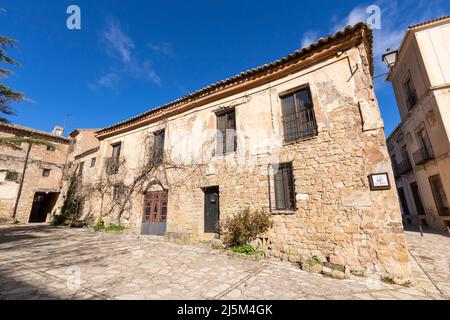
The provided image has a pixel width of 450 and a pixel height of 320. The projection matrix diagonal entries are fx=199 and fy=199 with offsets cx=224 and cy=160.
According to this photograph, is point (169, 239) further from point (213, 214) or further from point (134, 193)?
point (134, 193)

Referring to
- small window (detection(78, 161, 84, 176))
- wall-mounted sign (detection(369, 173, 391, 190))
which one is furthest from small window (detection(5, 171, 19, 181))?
wall-mounted sign (detection(369, 173, 391, 190))

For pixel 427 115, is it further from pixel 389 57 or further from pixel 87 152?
pixel 87 152

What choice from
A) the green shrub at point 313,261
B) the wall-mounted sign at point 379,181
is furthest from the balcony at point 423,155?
the green shrub at point 313,261

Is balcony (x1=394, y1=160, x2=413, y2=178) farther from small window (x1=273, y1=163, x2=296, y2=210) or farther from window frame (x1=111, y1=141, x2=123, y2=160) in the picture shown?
window frame (x1=111, y1=141, x2=123, y2=160)

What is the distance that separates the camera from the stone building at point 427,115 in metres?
10.9

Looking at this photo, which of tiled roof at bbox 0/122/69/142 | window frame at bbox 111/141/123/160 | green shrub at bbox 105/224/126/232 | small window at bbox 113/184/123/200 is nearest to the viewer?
green shrub at bbox 105/224/126/232

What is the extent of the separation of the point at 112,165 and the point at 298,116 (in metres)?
10.9

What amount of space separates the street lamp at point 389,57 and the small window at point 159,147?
9.63 m

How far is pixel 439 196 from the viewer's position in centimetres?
1177

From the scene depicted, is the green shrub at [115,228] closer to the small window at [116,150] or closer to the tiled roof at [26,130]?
the small window at [116,150]

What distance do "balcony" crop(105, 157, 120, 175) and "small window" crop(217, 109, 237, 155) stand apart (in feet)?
23.0

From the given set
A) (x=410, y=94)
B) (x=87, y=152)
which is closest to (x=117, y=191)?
(x=87, y=152)

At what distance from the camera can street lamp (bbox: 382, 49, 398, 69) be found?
657 cm
